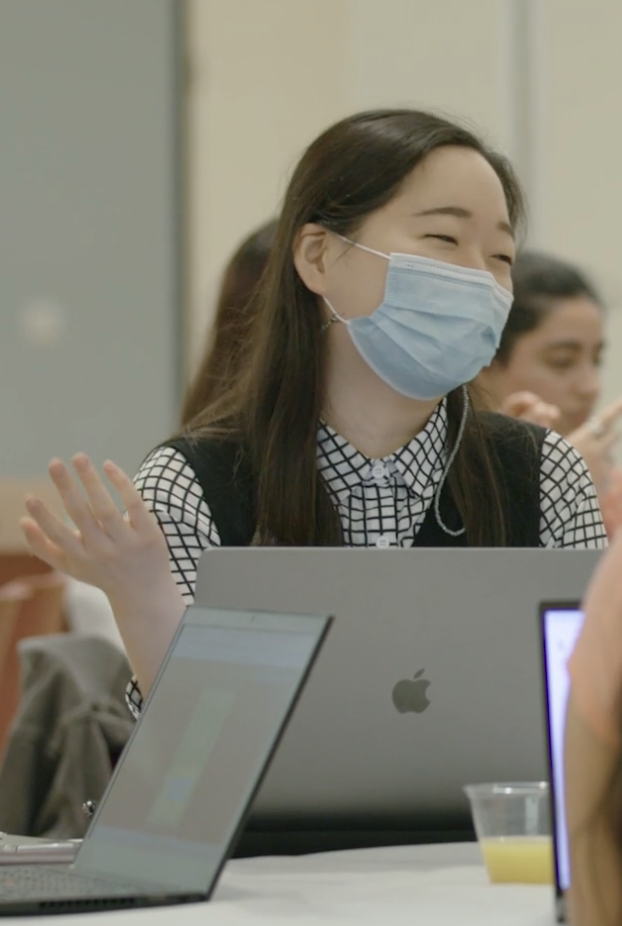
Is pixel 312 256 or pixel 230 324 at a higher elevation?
pixel 312 256

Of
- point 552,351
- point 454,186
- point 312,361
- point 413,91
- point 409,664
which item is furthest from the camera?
point 413,91

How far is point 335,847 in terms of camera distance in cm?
140

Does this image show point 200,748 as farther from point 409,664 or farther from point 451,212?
point 451,212

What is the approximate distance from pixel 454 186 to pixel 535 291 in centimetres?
118

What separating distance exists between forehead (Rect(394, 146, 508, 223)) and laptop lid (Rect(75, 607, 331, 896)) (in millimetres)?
763

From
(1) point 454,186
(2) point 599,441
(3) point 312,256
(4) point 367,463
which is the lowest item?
(2) point 599,441

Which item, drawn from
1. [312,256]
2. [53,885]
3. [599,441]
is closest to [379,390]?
[312,256]

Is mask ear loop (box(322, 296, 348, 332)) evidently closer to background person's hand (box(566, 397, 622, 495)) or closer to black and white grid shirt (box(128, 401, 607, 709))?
black and white grid shirt (box(128, 401, 607, 709))

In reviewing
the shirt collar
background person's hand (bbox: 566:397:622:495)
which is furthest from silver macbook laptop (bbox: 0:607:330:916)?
background person's hand (bbox: 566:397:622:495)

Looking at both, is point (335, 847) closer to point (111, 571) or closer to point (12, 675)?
point (111, 571)

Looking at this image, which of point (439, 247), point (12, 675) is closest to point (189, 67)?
point (12, 675)

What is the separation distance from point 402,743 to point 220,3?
4.02 metres

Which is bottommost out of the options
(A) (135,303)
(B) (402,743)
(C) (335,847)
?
(A) (135,303)

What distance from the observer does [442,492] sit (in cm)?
192
